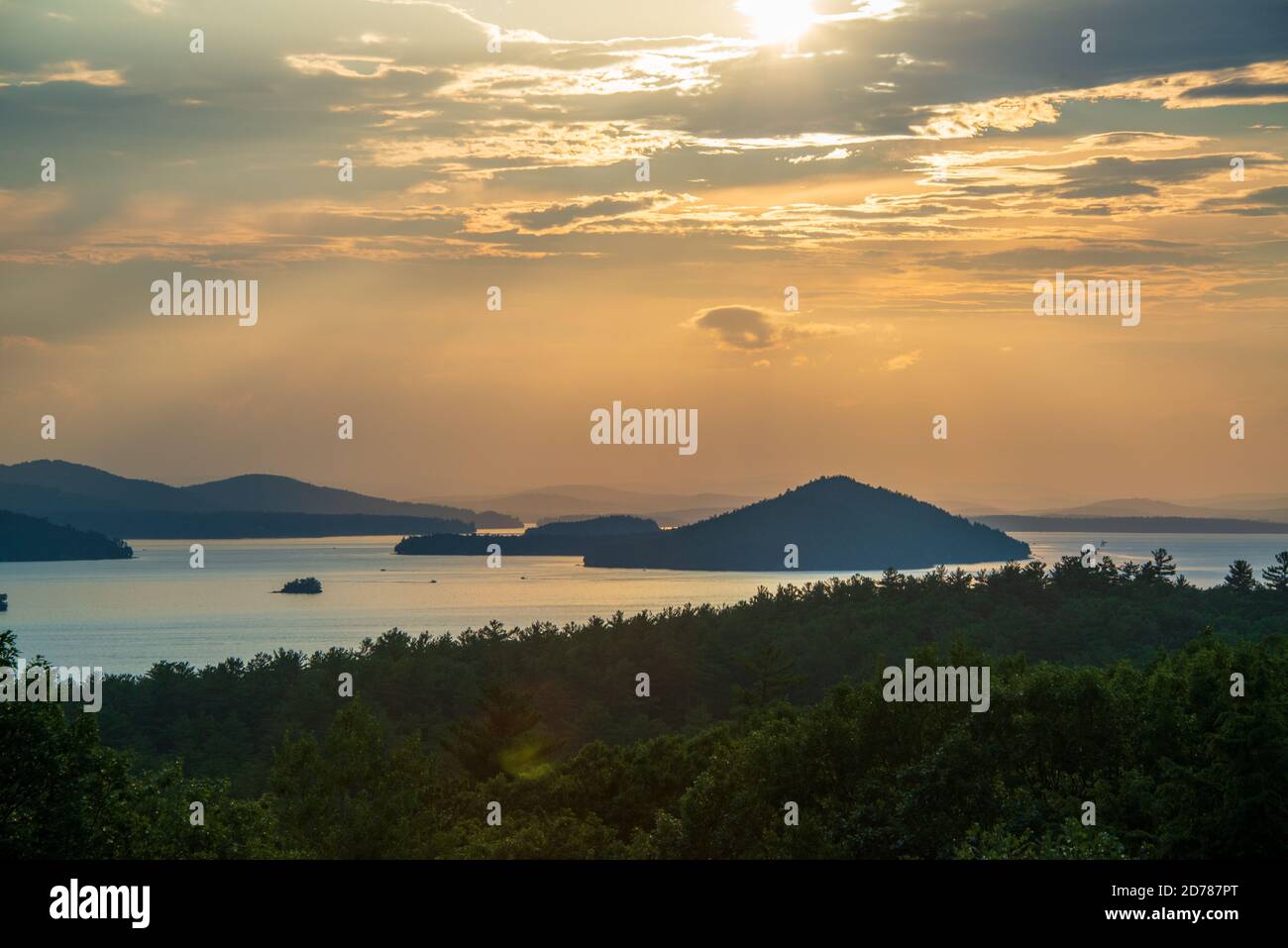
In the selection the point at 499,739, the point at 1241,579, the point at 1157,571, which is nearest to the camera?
the point at 499,739

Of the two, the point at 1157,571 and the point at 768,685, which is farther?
the point at 1157,571

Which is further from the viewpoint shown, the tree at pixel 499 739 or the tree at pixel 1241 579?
the tree at pixel 1241 579

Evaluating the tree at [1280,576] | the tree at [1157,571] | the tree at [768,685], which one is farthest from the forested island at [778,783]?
the tree at [1157,571]

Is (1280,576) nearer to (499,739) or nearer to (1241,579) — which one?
(1241,579)

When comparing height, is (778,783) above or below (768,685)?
above

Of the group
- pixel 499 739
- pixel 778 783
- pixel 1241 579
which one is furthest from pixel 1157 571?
pixel 778 783

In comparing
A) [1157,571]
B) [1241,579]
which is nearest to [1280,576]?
[1241,579]

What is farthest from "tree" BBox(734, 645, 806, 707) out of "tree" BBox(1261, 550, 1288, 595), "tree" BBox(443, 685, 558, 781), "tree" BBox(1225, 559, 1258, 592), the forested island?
"tree" BBox(1225, 559, 1258, 592)

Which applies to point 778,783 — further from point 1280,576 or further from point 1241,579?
point 1241,579

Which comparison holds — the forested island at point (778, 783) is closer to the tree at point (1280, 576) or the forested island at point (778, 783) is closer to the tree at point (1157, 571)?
the tree at point (1280, 576)

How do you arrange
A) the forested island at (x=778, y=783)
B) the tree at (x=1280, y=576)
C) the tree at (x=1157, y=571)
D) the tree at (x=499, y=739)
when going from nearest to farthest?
the forested island at (x=778, y=783) → the tree at (x=499, y=739) → the tree at (x=1280, y=576) → the tree at (x=1157, y=571)

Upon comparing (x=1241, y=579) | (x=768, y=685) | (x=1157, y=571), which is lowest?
(x=768, y=685)

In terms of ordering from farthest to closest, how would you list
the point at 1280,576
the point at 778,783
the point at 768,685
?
the point at 1280,576 < the point at 768,685 < the point at 778,783
